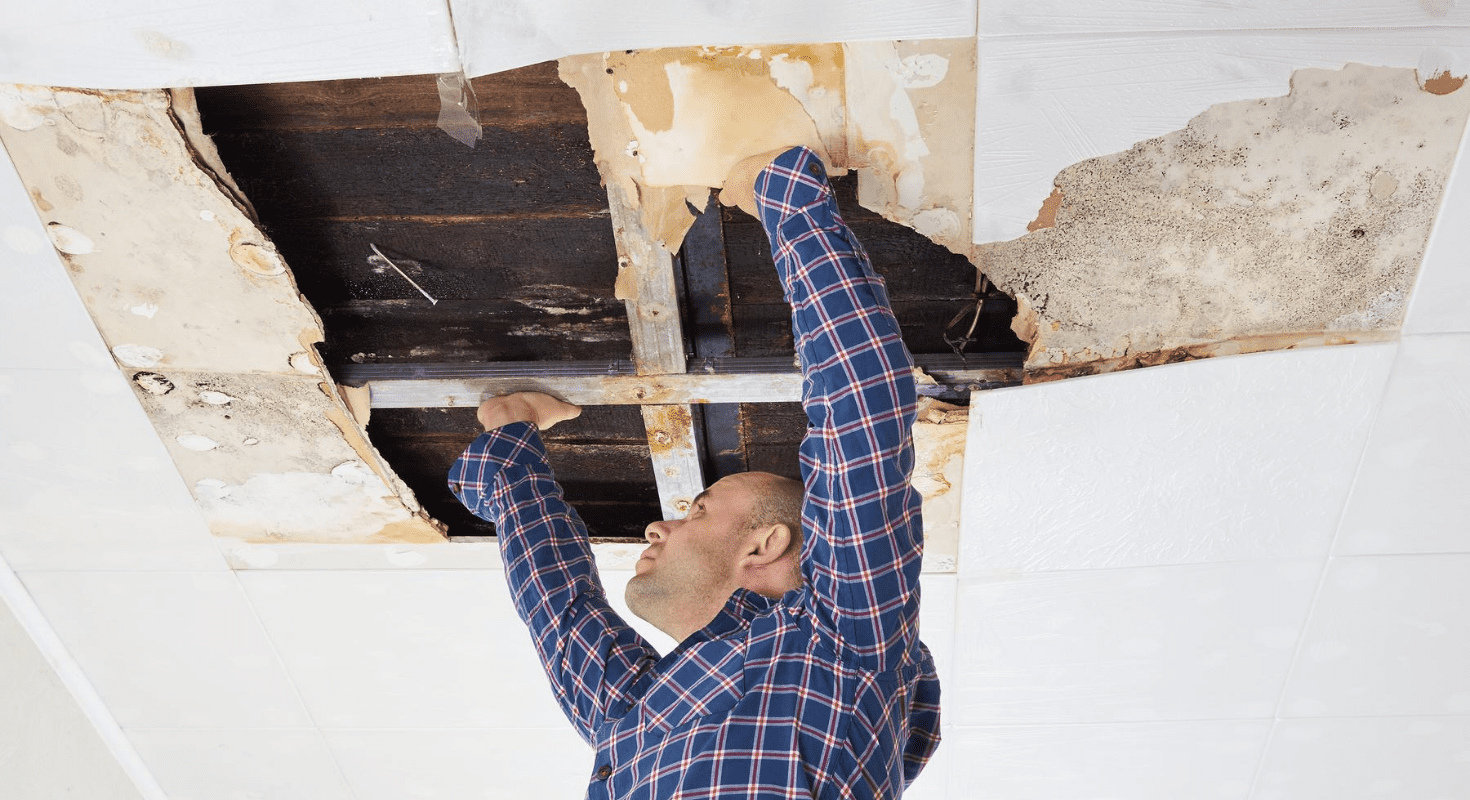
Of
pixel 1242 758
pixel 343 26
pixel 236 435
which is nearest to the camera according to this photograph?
pixel 343 26

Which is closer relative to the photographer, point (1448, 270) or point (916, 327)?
point (1448, 270)

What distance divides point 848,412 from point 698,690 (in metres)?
0.47

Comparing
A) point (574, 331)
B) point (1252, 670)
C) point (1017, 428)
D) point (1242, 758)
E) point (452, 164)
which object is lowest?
point (1242, 758)

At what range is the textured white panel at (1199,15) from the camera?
117 cm

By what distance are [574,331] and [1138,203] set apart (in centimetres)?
93

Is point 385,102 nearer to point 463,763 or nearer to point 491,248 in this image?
point 491,248

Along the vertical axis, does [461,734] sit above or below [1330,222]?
below

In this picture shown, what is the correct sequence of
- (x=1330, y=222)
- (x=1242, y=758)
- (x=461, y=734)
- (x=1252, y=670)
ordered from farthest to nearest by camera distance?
(x=461, y=734), (x=1242, y=758), (x=1252, y=670), (x=1330, y=222)

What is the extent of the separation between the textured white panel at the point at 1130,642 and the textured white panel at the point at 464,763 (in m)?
1.05

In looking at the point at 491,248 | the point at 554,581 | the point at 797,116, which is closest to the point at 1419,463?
the point at 797,116

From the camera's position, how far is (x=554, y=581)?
1.62 metres

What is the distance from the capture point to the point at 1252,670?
6.51 ft

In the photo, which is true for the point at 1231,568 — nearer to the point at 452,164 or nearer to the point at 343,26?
the point at 452,164

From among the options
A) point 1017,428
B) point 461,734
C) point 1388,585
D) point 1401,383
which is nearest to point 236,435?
point 461,734
